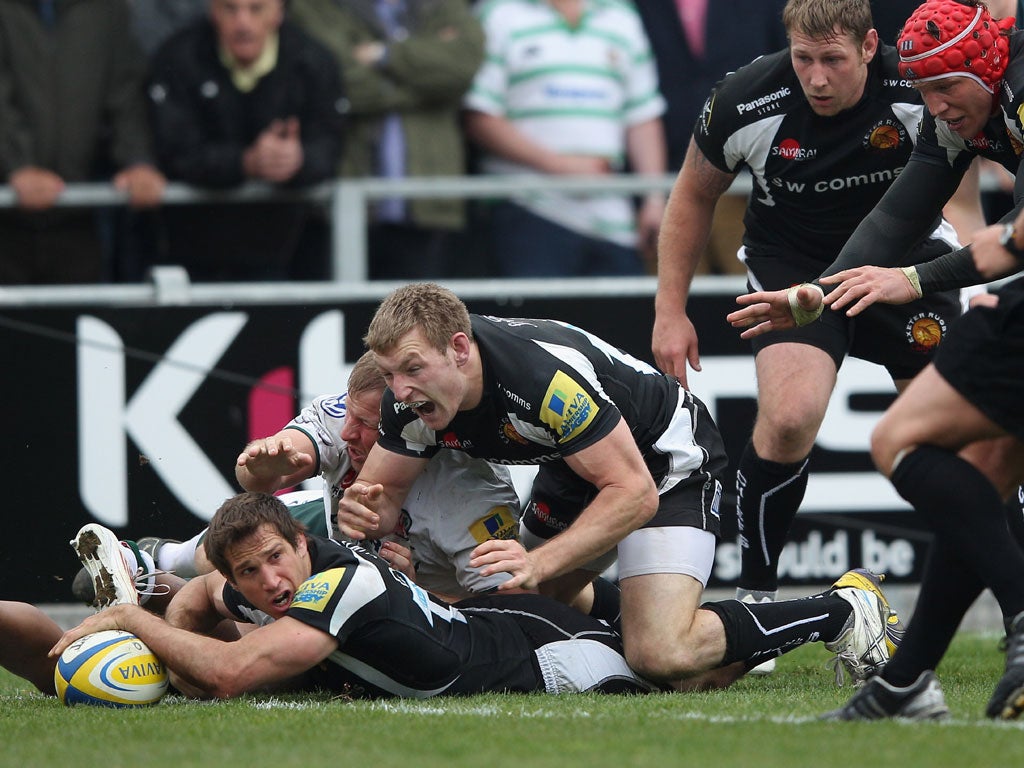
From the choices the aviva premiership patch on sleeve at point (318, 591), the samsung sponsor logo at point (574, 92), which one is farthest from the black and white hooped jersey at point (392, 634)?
the samsung sponsor logo at point (574, 92)

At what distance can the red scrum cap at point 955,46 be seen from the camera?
5273mm

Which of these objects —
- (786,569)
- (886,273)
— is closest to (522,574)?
(886,273)

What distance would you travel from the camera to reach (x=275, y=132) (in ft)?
30.2

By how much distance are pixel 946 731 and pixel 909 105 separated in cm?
280

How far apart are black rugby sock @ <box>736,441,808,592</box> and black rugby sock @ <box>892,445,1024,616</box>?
193cm

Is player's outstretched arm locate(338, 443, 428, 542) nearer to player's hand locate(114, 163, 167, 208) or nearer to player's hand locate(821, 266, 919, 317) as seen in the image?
player's hand locate(821, 266, 919, 317)

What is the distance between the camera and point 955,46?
525 cm

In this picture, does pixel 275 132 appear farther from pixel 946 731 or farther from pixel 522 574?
pixel 946 731

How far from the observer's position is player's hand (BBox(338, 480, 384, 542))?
18.9 feet

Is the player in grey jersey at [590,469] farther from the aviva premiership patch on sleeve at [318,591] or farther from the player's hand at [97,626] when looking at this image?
the player's hand at [97,626]

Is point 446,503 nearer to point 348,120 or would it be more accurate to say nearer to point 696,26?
point 348,120

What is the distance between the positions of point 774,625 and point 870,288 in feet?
5.08

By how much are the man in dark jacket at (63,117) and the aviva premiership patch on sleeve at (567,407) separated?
13.9 feet

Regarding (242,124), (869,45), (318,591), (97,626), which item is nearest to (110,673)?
(97,626)
